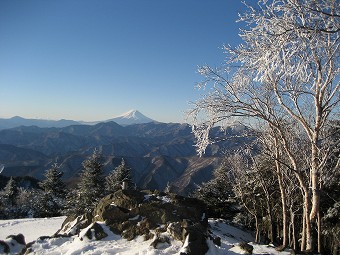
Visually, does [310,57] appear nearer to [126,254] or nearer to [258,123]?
[258,123]

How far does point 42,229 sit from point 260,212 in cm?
1759

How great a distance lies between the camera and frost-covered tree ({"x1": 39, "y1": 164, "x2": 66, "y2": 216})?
126ft

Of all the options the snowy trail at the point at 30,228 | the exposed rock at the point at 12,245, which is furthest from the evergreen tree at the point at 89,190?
the exposed rock at the point at 12,245

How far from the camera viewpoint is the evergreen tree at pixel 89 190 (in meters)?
31.0

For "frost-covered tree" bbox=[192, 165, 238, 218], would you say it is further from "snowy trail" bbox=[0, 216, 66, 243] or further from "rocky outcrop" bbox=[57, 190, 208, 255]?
"rocky outcrop" bbox=[57, 190, 208, 255]

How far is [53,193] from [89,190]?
9781 mm

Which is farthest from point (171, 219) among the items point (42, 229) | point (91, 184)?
point (91, 184)

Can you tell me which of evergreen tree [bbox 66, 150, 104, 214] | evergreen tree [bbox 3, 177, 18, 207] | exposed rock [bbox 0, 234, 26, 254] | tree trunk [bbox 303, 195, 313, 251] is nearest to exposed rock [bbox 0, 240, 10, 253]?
exposed rock [bbox 0, 234, 26, 254]

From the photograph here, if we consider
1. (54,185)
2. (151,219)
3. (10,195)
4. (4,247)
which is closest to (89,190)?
(54,185)

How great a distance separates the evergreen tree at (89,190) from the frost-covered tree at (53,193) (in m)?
5.45

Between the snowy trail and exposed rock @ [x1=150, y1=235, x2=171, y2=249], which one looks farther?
the snowy trail

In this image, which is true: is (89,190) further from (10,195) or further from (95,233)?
(95,233)

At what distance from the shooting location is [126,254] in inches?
317

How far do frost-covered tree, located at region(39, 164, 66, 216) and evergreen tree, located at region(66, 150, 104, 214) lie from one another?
5.45 metres
